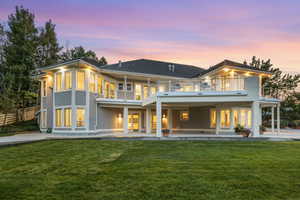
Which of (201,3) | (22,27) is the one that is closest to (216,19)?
(201,3)

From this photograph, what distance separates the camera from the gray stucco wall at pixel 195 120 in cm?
1775

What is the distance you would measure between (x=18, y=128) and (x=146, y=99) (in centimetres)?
1420

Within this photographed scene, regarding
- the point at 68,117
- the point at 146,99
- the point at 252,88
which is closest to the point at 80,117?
the point at 68,117

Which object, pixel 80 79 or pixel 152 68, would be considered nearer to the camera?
pixel 80 79

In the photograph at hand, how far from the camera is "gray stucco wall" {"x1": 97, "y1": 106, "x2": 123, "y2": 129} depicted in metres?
16.5

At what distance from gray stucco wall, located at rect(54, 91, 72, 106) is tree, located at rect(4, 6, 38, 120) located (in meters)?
11.0

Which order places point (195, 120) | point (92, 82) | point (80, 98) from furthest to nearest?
point (195, 120) → point (92, 82) → point (80, 98)

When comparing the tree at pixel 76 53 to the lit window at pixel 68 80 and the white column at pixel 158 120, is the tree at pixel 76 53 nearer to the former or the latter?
the lit window at pixel 68 80

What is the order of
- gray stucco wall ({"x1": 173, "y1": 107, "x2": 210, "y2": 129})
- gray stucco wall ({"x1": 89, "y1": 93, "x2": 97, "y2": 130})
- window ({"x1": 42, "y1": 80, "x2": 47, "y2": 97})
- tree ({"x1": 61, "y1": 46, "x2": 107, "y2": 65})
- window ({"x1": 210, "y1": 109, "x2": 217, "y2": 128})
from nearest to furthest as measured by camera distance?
1. gray stucco wall ({"x1": 89, "y1": 93, "x2": 97, "y2": 130})
2. window ({"x1": 210, "y1": 109, "x2": 217, "y2": 128})
3. gray stucco wall ({"x1": 173, "y1": 107, "x2": 210, "y2": 129})
4. window ({"x1": 42, "y1": 80, "x2": 47, "y2": 97})
5. tree ({"x1": 61, "y1": 46, "x2": 107, "y2": 65})

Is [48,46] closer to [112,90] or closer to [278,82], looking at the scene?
[112,90]

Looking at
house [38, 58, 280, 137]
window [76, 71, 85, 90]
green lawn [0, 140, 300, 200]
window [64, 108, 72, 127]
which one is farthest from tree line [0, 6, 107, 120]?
green lawn [0, 140, 300, 200]

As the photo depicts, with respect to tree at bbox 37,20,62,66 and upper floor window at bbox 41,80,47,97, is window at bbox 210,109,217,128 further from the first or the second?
tree at bbox 37,20,62,66

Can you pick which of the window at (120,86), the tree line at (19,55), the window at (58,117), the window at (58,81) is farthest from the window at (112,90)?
the tree line at (19,55)

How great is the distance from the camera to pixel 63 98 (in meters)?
15.4
